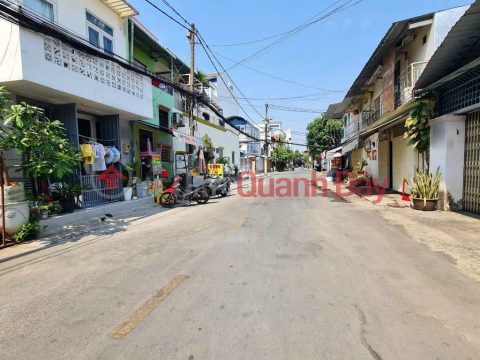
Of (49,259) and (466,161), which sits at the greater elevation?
(466,161)

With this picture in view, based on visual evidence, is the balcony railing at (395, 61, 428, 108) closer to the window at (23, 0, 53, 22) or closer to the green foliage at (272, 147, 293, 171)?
the window at (23, 0, 53, 22)

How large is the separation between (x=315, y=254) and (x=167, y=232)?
3.61 m

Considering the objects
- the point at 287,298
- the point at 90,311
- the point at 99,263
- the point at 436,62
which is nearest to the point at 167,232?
the point at 99,263

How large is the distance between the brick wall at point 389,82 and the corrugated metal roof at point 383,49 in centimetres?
31

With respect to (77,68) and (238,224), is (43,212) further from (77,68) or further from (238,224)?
(238,224)

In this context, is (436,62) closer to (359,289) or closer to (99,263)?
(359,289)

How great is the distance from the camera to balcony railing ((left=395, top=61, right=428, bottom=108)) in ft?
34.1

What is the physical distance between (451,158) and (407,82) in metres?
4.94

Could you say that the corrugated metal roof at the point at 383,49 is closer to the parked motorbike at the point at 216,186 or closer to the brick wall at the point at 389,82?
the brick wall at the point at 389,82

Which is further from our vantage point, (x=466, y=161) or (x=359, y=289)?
(x=466, y=161)

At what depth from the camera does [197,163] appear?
15.6 metres

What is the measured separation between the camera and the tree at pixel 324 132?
137 feet

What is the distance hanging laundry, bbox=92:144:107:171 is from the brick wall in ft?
43.3

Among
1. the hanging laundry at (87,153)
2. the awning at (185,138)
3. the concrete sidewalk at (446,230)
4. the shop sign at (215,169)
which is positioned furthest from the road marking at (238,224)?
the shop sign at (215,169)
